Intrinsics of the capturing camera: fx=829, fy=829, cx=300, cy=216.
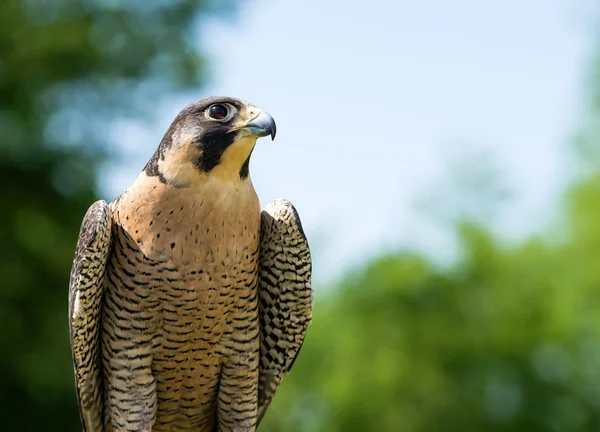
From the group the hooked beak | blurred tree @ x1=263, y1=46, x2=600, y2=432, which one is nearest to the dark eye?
the hooked beak

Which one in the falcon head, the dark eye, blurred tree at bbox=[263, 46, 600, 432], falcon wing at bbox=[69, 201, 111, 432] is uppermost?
the dark eye

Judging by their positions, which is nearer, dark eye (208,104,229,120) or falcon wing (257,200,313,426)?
dark eye (208,104,229,120)

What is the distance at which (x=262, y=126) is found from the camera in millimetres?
3723

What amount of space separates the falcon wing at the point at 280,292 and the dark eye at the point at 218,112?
653mm

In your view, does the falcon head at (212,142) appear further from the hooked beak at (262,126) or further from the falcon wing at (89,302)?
the falcon wing at (89,302)

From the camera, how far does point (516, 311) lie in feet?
81.3

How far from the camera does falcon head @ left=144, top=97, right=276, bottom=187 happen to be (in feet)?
12.5

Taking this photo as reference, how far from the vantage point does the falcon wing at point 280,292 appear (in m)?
4.27

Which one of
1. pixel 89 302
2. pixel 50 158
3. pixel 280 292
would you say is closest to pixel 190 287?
pixel 89 302

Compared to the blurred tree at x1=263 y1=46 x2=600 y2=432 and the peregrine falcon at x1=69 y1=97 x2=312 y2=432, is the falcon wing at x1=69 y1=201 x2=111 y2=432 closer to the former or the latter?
the peregrine falcon at x1=69 y1=97 x2=312 y2=432

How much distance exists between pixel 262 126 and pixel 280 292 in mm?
1047

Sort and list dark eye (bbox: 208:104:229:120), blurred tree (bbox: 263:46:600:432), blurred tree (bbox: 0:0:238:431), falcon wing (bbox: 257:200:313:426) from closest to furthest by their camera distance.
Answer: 1. dark eye (bbox: 208:104:229:120)
2. falcon wing (bbox: 257:200:313:426)
3. blurred tree (bbox: 0:0:238:431)
4. blurred tree (bbox: 263:46:600:432)

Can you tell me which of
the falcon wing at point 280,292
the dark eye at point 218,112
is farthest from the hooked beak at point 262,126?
the falcon wing at point 280,292

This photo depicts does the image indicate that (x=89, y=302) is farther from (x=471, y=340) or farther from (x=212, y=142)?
(x=471, y=340)
